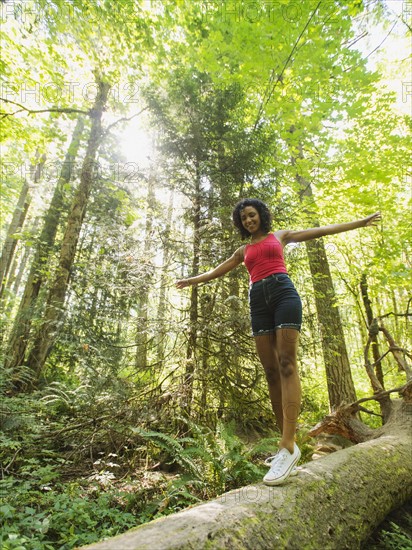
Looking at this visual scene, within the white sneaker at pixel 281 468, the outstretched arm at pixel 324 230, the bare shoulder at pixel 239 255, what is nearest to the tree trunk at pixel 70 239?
the bare shoulder at pixel 239 255

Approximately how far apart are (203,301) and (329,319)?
3.09 metres

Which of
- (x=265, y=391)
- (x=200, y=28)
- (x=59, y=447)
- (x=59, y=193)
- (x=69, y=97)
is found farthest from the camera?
(x=59, y=193)

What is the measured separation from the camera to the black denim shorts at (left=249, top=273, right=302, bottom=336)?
8.66 feet

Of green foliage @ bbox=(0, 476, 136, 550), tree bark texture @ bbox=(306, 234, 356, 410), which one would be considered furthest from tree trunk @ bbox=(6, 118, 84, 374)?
tree bark texture @ bbox=(306, 234, 356, 410)

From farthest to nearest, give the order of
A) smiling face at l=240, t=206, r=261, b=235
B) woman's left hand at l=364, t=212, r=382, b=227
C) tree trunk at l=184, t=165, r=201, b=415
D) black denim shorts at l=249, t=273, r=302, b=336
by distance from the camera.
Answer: tree trunk at l=184, t=165, r=201, b=415 < smiling face at l=240, t=206, r=261, b=235 < woman's left hand at l=364, t=212, r=382, b=227 < black denim shorts at l=249, t=273, r=302, b=336

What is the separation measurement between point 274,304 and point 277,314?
4.6 inches

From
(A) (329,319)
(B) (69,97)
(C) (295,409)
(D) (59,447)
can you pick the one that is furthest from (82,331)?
(B) (69,97)

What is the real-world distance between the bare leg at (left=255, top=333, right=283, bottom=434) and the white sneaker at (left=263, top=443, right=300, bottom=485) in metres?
0.47

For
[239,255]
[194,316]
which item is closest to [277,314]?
[239,255]

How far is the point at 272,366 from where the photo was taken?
114 inches

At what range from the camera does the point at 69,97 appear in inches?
338

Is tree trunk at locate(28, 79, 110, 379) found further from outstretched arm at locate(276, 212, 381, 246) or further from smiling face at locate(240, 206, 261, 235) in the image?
outstretched arm at locate(276, 212, 381, 246)

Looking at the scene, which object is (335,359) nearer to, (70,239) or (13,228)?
(70,239)

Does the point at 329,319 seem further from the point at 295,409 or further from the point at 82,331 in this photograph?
the point at 82,331
